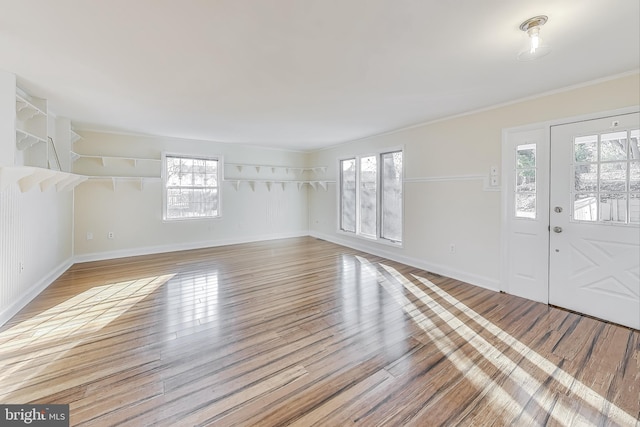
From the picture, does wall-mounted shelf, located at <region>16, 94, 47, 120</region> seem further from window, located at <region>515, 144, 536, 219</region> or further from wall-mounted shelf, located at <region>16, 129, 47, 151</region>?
window, located at <region>515, 144, 536, 219</region>

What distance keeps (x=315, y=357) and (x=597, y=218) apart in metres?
3.11

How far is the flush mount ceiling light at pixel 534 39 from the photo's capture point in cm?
178

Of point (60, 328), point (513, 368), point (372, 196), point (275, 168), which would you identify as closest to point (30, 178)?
point (60, 328)

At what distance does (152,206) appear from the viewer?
18.4ft

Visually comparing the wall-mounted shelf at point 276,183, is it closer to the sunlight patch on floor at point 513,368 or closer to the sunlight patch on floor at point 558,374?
the sunlight patch on floor at point 513,368

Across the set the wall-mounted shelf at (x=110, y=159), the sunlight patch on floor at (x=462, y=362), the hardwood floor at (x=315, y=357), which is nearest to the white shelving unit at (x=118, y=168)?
the wall-mounted shelf at (x=110, y=159)

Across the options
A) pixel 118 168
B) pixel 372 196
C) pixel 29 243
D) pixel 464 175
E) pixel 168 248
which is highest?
pixel 118 168

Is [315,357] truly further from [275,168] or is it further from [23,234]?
[275,168]

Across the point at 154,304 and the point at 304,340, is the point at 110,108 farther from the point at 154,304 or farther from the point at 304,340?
the point at 304,340

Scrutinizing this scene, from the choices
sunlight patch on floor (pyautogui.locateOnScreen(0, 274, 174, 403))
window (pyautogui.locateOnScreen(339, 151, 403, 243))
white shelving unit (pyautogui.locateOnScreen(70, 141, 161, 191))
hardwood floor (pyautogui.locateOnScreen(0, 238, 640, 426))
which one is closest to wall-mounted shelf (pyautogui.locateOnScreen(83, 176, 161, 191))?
white shelving unit (pyautogui.locateOnScreen(70, 141, 161, 191))

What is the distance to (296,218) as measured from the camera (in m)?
7.55

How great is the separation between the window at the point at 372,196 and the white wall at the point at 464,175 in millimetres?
314

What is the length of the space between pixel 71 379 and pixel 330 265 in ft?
11.3

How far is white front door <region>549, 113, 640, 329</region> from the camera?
2.63m
